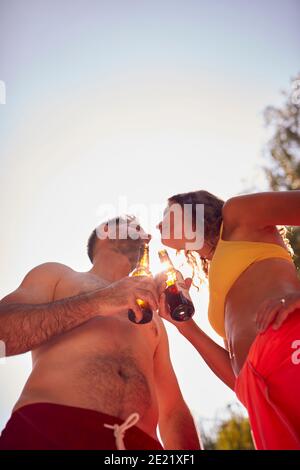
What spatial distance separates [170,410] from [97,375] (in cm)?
71

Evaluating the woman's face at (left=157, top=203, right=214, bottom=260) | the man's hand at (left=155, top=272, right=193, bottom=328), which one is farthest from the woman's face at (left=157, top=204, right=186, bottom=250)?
the man's hand at (left=155, top=272, right=193, bottom=328)

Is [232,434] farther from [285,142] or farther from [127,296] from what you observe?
[127,296]

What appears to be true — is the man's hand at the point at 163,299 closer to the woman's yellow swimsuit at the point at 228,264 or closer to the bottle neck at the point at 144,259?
the woman's yellow swimsuit at the point at 228,264

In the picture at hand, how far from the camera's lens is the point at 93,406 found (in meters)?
1.82

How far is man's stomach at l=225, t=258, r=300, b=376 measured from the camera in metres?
1.86

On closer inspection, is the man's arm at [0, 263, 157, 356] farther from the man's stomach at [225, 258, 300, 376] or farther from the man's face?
the man's face

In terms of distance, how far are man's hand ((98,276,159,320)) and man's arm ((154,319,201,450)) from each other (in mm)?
565

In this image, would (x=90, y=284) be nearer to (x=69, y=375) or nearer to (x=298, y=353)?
(x=69, y=375)

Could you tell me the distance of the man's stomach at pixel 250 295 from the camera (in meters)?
1.86

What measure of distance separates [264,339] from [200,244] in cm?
102

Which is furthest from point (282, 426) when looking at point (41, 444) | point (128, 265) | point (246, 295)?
point (128, 265)

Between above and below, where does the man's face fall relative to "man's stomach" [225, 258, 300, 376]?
above

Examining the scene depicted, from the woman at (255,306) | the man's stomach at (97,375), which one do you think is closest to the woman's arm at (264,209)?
the woman at (255,306)

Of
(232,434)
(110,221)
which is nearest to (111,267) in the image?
(110,221)
